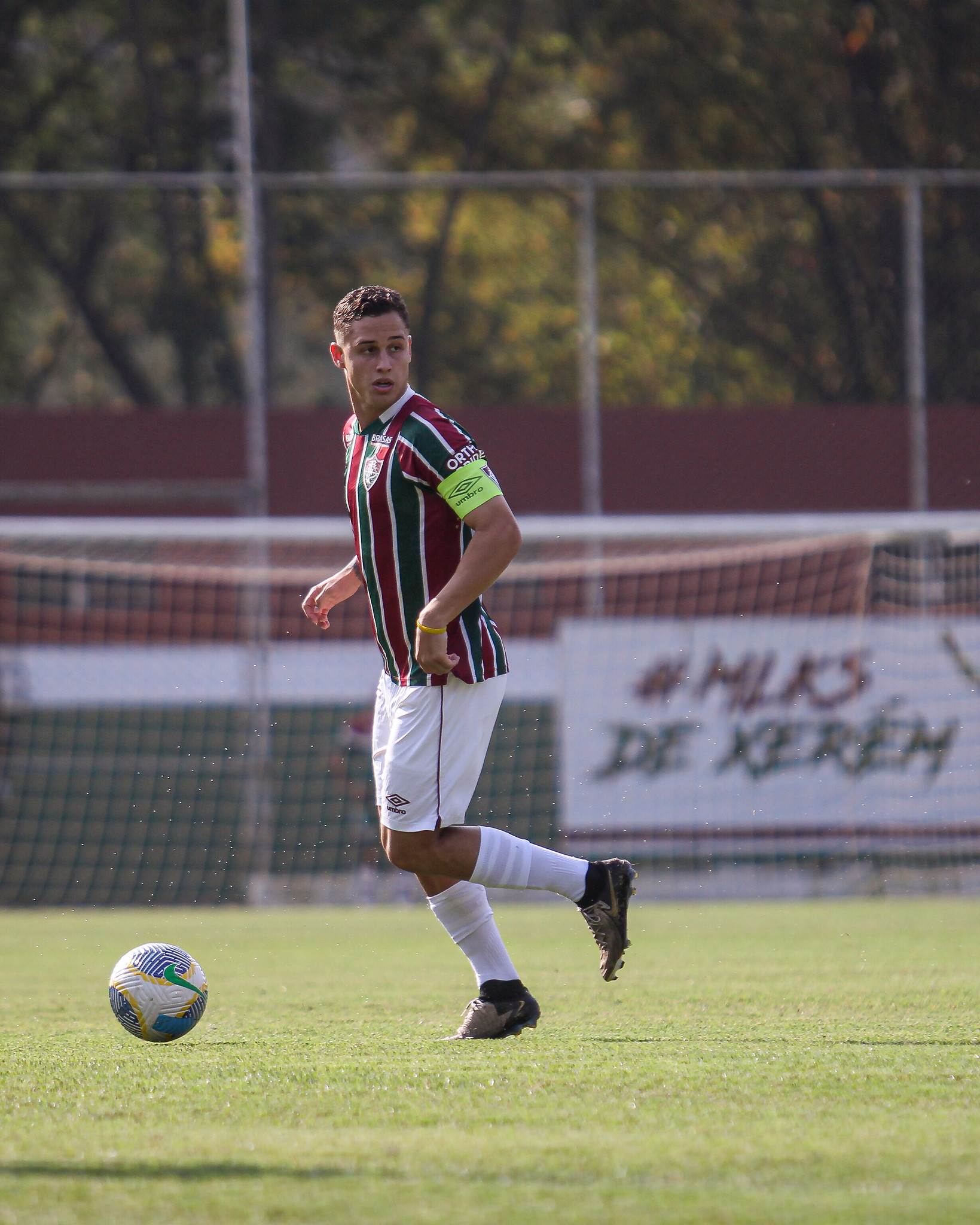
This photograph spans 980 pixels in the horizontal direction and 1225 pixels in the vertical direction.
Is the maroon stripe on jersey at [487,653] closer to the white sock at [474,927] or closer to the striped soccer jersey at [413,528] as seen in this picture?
the striped soccer jersey at [413,528]

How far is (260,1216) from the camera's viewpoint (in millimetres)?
2586

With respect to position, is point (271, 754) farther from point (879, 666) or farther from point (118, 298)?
point (118, 298)

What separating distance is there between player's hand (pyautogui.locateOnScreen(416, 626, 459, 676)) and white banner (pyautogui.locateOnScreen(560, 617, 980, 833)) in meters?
6.44

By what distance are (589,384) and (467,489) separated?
9.11 m

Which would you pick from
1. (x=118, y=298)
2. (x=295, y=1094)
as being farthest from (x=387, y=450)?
(x=118, y=298)

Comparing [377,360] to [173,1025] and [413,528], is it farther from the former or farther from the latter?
[173,1025]

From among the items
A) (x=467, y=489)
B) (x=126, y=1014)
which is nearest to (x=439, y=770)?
(x=467, y=489)

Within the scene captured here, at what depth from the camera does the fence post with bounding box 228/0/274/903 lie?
11.5 meters

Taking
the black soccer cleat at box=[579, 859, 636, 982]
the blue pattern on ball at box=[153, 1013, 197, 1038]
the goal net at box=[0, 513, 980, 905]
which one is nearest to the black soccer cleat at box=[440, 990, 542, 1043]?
the black soccer cleat at box=[579, 859, 636, 982]

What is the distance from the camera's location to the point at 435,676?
4.57 metres

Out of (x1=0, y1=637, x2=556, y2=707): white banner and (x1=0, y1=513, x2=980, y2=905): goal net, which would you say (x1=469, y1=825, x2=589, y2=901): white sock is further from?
(x1=0, y1=637, x2=556, y2=707): white banner

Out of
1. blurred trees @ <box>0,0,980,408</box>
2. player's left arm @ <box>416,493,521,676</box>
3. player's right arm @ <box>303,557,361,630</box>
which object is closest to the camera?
player's left arm @ <box>416,493,521,676</box>

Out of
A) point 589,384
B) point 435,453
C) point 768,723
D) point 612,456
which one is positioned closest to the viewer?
point 435,453

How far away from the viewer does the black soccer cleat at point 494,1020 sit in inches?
181
